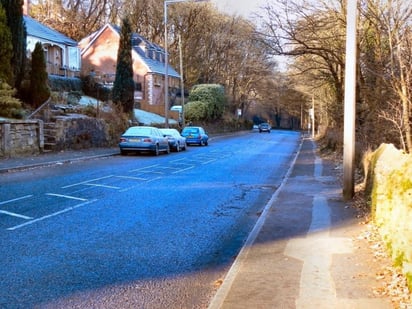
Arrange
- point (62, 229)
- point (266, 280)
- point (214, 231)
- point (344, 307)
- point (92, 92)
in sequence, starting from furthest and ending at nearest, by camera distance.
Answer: point (92, 92) → point (214, 231) → point (62, 229) → point (266, 280) → point (344, 307)

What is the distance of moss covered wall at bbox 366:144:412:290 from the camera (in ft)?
17.4

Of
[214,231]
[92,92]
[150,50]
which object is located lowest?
[214,231]

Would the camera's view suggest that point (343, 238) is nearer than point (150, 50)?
Yes

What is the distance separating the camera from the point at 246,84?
8025 cm

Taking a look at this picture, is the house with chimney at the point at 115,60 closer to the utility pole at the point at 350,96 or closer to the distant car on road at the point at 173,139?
the distant car on road at the point at 173,139

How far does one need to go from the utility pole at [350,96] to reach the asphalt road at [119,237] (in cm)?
208

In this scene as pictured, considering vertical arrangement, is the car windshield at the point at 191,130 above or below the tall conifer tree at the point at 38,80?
below

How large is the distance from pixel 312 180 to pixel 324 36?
31.0ft

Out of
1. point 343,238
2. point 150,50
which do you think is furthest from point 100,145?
point 150,50

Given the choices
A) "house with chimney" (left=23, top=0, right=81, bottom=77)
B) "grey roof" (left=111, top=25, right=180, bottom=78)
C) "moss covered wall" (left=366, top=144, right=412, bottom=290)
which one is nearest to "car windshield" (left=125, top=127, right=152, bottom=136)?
"moss covered wall" (left=366, top=144, right=412, bottom=290)

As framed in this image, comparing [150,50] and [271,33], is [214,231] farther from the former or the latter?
[150,50]

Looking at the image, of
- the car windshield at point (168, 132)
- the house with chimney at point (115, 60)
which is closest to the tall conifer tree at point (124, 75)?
the car windshield at point (168, 132)

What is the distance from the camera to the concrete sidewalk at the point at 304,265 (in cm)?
495

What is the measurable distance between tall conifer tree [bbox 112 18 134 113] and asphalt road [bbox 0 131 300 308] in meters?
20.7
